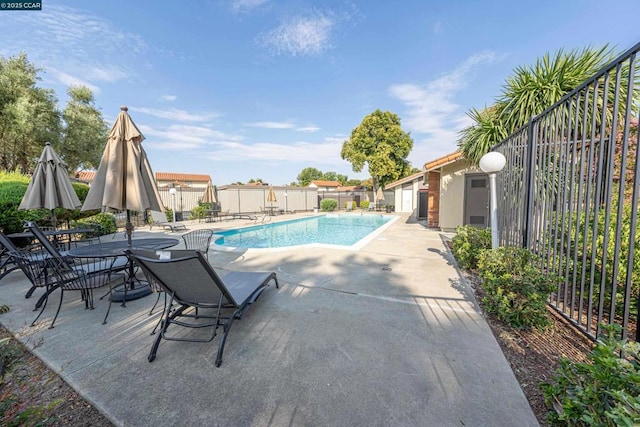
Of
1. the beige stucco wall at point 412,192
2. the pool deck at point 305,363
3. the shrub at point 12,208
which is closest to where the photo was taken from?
the pool deck at point 305,363

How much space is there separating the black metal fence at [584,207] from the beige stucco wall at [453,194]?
4.64 meters

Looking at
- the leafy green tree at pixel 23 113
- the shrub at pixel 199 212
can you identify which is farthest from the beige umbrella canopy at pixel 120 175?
the leafy green tree at pixel 23 113

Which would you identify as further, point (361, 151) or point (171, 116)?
point (361, 151)

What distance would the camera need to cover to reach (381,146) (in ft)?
79.8

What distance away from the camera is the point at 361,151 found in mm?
25062

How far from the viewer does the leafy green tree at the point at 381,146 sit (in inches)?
952

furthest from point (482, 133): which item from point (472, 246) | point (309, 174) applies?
point (309, 174)

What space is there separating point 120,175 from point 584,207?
Answer: 6.21m

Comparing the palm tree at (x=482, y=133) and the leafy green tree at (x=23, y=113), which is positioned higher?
the leafy green tree at (x=23, y=113)

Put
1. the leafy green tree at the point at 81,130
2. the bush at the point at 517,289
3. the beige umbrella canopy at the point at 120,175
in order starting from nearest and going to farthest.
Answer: the bush at the point at 517,289
the beige umbrella canopy at the point at 120,175
the leafy green tree at the point at 81,130

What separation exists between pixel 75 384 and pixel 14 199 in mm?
8158

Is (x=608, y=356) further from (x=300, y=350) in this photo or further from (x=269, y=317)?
(x=269, y=317)

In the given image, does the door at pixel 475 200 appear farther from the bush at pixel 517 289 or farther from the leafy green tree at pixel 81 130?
the leafy green tree at pixel 81 130

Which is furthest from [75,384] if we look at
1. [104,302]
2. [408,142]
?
[408,142]
